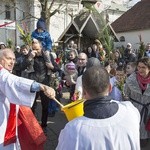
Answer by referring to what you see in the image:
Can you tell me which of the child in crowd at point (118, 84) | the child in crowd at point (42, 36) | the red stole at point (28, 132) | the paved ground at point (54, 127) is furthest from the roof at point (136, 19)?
the red stole at point (28, 132)

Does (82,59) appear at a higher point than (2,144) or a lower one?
higher

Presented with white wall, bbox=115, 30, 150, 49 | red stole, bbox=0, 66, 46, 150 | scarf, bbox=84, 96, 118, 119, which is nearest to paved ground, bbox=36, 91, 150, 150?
red stole, bbox=0, 66, 46, 150

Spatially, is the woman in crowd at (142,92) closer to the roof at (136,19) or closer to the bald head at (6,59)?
the bald head at (6,59)

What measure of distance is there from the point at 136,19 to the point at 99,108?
34631 mm

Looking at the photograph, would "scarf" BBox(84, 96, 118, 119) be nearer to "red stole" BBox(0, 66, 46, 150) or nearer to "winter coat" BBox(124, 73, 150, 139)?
"red stole" BBox(0, 66, 46, 150)

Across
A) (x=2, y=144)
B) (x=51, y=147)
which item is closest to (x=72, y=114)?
(x=2, y=144)

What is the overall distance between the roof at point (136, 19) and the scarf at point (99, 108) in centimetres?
3077

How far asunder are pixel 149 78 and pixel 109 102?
2.97 metres

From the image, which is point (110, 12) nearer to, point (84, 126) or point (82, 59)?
point (82, 59)

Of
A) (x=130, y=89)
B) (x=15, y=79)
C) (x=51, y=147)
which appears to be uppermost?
(x=15, y=79)

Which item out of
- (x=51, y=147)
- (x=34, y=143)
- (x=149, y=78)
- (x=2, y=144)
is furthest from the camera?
(x=51, y=147)

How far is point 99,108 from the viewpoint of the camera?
2195 mm

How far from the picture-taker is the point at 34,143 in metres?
4.17

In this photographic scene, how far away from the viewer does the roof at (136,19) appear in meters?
33.8
